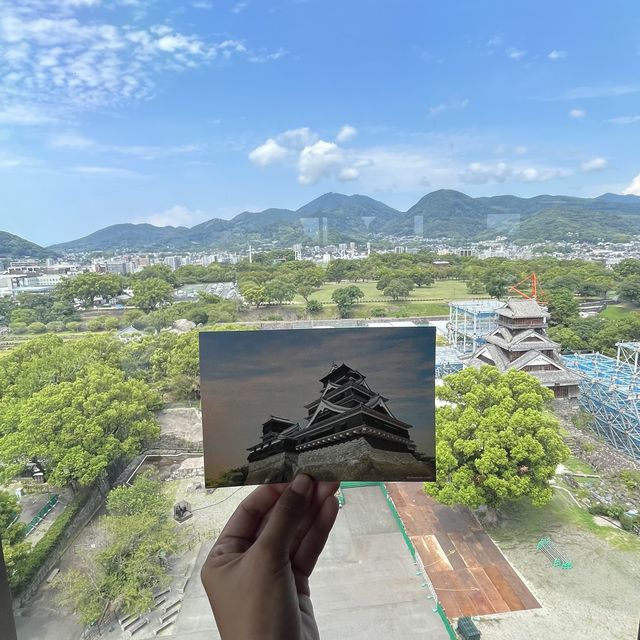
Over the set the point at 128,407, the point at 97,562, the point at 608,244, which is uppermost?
the point at 608,244

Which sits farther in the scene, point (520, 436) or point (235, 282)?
point (235, 282)

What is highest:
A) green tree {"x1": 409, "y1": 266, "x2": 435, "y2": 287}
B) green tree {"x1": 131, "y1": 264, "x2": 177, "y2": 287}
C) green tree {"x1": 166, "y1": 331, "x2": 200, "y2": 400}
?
green tree {"x1": 131, "y1": 264, "x2": 177, "y2": 287}

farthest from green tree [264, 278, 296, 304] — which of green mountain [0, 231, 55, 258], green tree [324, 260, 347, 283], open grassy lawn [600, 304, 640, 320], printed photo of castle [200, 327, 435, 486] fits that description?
open grassy lawn [600, 304, 640, 320]

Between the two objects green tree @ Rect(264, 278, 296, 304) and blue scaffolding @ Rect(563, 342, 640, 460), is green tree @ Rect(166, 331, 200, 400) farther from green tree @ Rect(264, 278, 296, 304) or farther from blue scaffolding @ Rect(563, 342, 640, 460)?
blue scaffolding @ Rect(563, 342, 640, 460)

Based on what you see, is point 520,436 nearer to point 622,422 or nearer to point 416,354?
point 622,422

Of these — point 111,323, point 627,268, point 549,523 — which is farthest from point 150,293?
point 627,268

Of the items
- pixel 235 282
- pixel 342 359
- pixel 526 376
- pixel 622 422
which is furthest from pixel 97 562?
pixel 622 422

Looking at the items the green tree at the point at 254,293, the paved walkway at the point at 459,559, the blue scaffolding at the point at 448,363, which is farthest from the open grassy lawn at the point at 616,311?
the green tree at the point at 254,293
